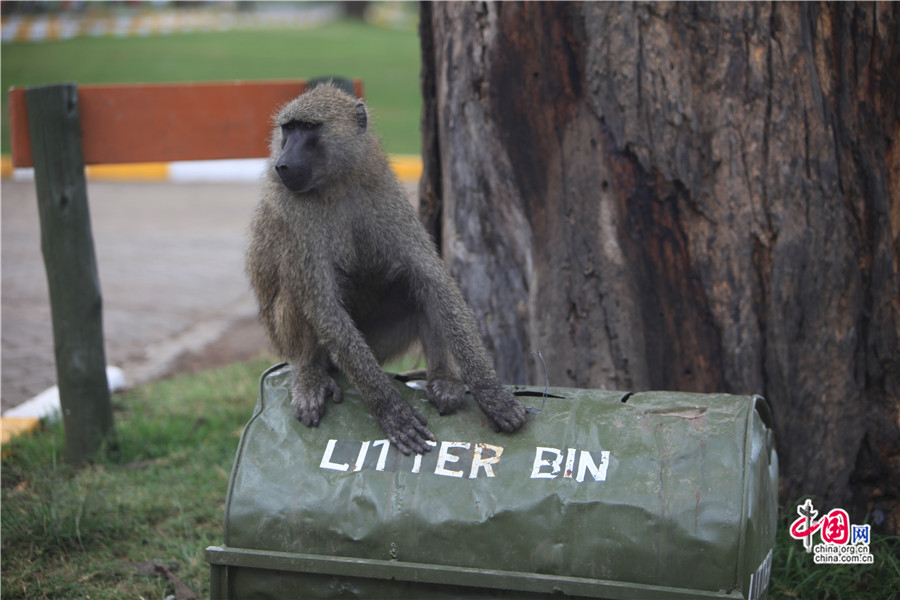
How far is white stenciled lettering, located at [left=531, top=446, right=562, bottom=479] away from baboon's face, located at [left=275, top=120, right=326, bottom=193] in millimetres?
1140

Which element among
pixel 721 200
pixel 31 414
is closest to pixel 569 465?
pixel 721 200

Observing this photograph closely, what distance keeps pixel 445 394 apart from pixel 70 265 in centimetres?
209

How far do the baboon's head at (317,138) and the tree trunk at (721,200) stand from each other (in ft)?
2.04

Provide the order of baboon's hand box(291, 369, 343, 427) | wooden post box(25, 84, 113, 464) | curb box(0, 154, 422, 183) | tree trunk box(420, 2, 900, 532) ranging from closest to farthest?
baboon's hand box(291, 369, 343, 427)
tree trunk box(420, 2, 900, 532)
wooden post box(25, 84, 113, 464)
curb box(0, 154, 422, 183)

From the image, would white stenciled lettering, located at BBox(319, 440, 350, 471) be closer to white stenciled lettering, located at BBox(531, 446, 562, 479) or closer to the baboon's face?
white stenciled lettering, located at BBox(531, 446, 562, 479)

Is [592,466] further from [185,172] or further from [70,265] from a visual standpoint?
[185,172]

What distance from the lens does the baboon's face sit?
276 cm

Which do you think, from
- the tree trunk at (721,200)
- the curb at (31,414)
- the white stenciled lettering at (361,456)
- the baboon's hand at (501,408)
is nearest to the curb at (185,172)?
the curb at (31,414)

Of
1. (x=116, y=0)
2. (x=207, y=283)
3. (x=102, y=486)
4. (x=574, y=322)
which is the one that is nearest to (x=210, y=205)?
(x=207, y=283)

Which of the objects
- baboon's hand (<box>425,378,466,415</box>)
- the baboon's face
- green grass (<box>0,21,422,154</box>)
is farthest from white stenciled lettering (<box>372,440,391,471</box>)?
green grass (<box>0,21,422,154</box>)

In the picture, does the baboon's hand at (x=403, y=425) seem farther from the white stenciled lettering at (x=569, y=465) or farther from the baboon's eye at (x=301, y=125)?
the baboon's eye at (x=301, y=125)

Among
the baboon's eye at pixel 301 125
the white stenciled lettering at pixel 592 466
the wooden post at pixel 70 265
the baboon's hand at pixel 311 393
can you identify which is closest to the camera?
the white stenciled lettering at pixel 592 466

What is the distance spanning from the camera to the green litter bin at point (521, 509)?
2193 millimetres

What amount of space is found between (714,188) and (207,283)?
5402 mm
